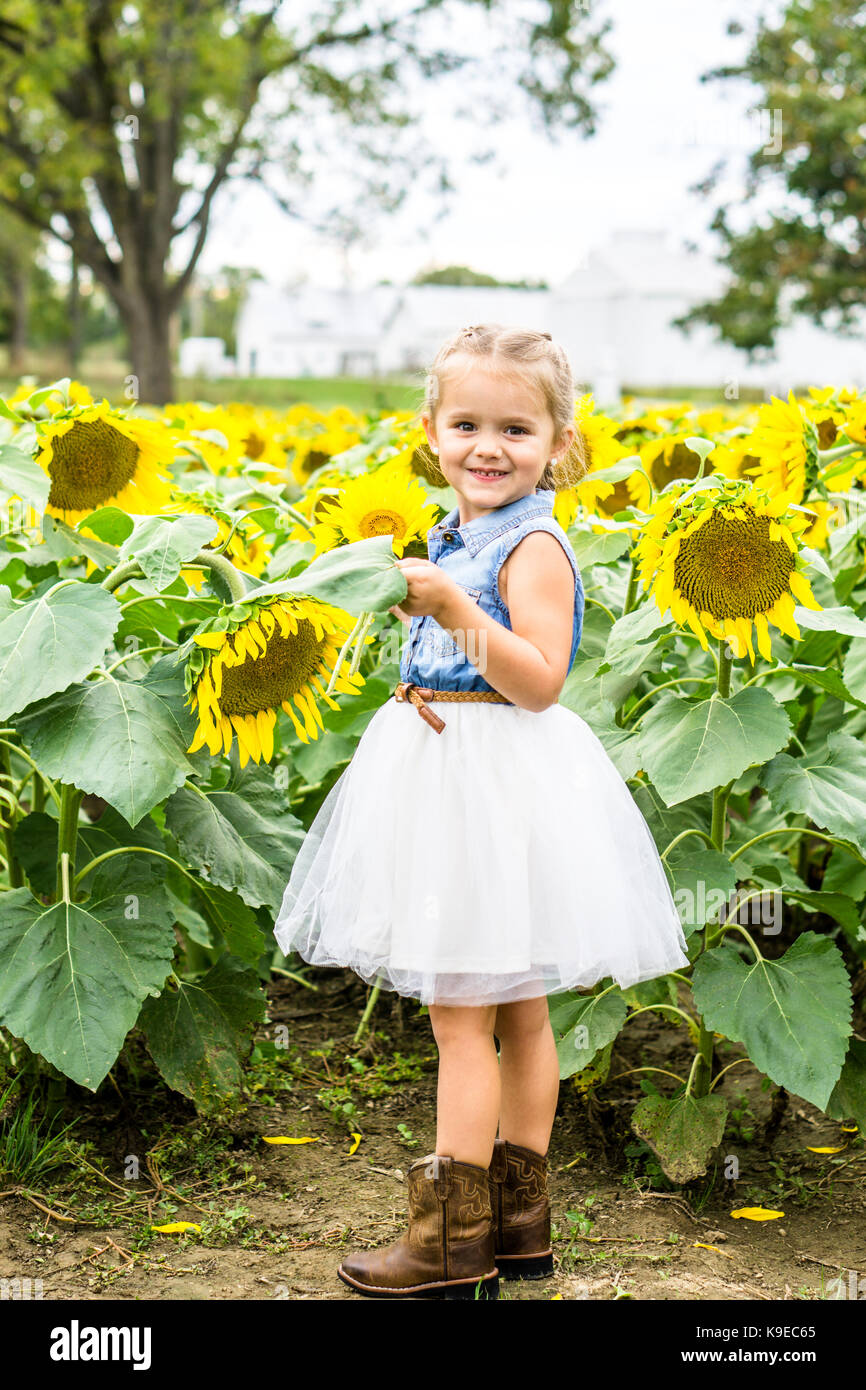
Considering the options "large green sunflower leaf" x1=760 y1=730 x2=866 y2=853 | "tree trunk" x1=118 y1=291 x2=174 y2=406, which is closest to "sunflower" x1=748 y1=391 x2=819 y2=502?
"large green sunflower leaf" x1=760 y1=730 x2=866 y2=853

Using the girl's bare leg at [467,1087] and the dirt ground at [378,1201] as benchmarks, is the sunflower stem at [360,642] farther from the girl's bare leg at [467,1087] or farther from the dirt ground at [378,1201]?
the dirt ground at [378,1201]

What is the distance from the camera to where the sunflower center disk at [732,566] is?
231 centimetres

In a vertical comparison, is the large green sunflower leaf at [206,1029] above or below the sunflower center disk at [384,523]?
below

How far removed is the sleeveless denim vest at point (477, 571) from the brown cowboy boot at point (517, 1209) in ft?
2.45

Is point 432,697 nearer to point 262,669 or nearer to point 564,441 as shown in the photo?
point 262,669

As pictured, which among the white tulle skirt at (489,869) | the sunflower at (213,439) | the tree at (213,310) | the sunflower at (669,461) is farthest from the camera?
the tree at (213,310)

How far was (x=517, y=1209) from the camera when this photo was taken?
2252 mm

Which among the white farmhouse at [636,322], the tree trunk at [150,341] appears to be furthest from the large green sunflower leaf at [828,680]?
the white farmhouse at [636,322]

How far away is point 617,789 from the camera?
220 centimetres

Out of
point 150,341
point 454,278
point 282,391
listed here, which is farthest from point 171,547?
point 454,278

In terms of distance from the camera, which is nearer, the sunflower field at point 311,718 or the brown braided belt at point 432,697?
the brown braided belt at point 432,697

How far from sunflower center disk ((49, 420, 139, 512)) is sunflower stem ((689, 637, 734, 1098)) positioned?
119 cm

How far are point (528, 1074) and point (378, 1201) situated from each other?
54 cm
